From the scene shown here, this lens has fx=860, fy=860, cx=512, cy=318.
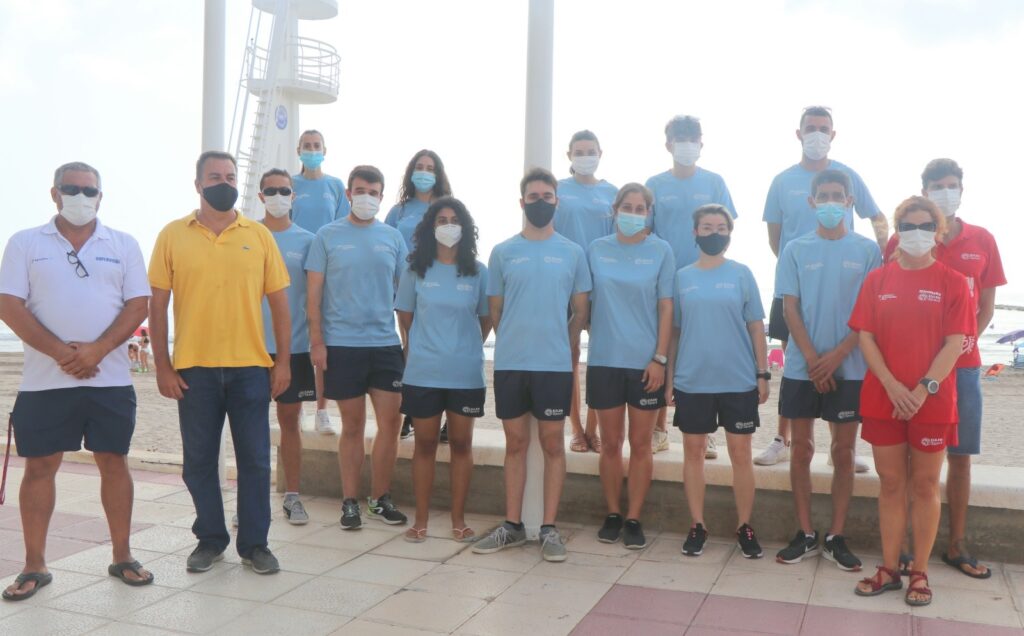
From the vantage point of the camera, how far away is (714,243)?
495 cm

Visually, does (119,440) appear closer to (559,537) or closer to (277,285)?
(277,285)

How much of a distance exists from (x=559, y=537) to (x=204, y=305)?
92.4 inches

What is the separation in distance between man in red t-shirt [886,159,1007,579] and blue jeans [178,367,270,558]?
356 centimetres

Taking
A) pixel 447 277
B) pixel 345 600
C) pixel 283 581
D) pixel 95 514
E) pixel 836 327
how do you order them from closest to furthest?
A: pixel 345 600 < pixel 283 581 < pixel 836 327 < pixel 447 277 < pixel 95 514

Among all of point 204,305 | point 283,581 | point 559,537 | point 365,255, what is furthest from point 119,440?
point 559,537

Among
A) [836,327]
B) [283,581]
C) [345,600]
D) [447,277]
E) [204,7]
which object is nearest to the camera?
[345,600]

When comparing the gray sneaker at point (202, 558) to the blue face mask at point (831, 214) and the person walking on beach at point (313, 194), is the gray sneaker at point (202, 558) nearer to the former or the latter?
the person walking on beach at point (313, 194)

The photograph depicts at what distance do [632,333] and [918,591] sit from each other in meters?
1.97

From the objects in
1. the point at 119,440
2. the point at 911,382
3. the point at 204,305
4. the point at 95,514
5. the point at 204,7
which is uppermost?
the point at 204,7

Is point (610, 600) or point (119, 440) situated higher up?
point (119, 440)

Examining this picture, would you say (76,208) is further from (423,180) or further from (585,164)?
(585,164)

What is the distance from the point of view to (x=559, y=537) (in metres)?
4.94

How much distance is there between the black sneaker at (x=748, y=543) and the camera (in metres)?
4.91

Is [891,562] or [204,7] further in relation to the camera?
[204,7]
